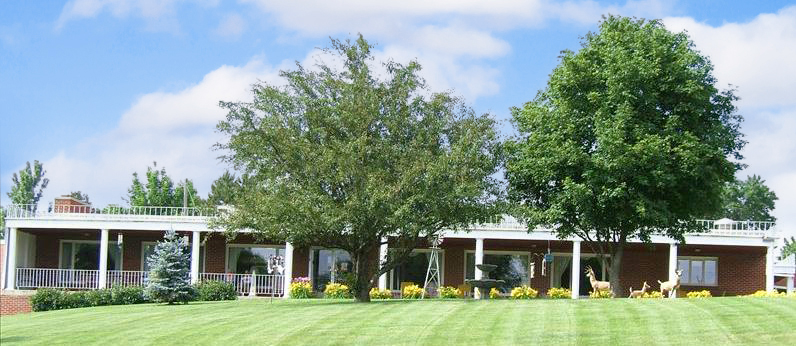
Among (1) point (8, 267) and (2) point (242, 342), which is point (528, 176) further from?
(1) point (8, 267)

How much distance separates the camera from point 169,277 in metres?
29.6

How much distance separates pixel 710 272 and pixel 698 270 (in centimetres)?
49

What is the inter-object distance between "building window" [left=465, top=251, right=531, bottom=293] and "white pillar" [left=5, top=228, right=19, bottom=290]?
59.1ft

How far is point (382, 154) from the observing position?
84.5ft

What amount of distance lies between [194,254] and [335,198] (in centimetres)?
1322

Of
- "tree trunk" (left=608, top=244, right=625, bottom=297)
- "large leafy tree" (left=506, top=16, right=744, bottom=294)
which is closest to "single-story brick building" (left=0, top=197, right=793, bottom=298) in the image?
"tree trunk" (left=608, top=244, right=625, bottom=297)

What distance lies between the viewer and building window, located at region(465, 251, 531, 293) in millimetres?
40688

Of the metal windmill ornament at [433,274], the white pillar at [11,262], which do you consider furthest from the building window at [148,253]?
the metal windmill ornament at [433,274]

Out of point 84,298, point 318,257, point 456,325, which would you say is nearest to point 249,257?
point 318,257

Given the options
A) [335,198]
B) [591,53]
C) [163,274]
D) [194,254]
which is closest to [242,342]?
[335,198]

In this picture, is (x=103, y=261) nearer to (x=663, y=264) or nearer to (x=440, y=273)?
(x=440, y=273)

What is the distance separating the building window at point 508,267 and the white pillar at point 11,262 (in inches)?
709

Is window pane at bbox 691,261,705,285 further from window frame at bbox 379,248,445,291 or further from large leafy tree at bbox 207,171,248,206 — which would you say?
large leafy tree at bbox 207,171,248,206

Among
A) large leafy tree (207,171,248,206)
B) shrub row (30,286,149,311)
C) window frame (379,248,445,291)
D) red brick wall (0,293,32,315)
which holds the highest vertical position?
large leafy tree (207,171,248,206)
